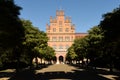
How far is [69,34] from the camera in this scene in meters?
145

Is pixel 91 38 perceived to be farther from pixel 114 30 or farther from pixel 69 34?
pixel 69 34

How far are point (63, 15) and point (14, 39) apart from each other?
11814 cm

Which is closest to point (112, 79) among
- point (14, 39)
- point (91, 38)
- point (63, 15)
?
point (14, 39)

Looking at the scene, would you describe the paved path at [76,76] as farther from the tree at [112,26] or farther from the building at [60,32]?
the building at [60,32]

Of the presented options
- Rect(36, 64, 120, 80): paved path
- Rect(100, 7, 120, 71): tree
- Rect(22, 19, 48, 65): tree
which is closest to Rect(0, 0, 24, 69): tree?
Rect(36, 64, 120, 80): paved path

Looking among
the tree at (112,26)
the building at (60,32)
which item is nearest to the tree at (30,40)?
the tree at (112,26)

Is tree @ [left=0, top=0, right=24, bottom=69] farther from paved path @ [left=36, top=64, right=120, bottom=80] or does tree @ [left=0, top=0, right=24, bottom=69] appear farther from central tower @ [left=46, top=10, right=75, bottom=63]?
central tower @ [left=46, top=10, right=75, bottom=63]

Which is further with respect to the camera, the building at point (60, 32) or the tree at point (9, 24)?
the building at point (60, 32)

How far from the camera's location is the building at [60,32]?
466 feet

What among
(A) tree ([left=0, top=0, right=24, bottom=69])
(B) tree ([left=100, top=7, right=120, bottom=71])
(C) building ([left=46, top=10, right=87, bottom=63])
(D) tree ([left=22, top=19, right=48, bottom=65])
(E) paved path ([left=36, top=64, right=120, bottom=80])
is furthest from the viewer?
(C) building ([left=46, top=10, right=87, bottom=63])

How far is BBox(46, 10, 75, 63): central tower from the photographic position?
142 meters

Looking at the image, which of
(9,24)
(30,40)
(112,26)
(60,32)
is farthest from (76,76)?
(60,32)

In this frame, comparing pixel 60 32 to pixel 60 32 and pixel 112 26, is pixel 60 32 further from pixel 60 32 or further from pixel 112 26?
pixel 112 26

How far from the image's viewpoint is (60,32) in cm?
14512
